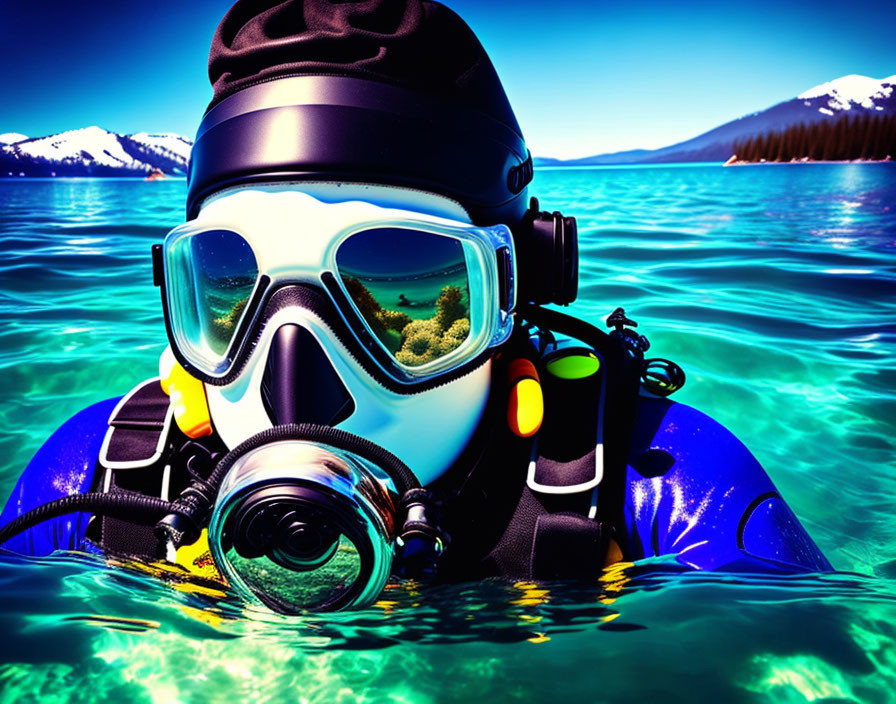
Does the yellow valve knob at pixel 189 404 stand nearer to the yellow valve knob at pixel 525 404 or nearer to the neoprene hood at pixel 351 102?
the neoprene hood at pixel 351 102

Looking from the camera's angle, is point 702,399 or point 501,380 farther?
point 702,399

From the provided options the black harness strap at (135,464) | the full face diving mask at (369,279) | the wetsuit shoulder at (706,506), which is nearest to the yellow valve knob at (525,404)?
the full face diving mask at (369,279)

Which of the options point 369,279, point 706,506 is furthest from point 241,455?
point 706,506

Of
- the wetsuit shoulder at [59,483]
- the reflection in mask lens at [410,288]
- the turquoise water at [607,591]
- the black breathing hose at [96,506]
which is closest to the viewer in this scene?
the turquoise water at [607,591]

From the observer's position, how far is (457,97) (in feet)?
4.96

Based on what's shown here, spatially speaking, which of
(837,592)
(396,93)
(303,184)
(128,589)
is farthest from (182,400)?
(837,592)

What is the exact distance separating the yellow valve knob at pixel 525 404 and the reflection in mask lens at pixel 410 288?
0.69ft

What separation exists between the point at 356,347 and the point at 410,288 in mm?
180

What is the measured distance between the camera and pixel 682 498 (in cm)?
156

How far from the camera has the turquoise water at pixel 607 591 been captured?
889mm

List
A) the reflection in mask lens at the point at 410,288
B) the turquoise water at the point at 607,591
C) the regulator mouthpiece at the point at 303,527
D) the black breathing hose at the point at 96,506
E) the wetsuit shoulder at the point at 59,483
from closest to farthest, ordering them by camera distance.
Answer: the turquoise water at the point at 607,591
the regulator mouthpiece at the point at 303,527
the black breathing hose at the point at 96,506
the reflection in mask lens at the point at 410,288
the wetsuit shoulder at the point at 59,483

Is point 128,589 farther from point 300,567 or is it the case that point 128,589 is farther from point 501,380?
point 501,380

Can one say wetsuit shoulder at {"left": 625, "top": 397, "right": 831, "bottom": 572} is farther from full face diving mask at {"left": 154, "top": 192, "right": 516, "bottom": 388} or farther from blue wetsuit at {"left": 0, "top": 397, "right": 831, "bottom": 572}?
full face diving mask at {"left": 154, "top": 192, "right": 516, "bottom": 388}

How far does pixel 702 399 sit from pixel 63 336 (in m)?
5.13
